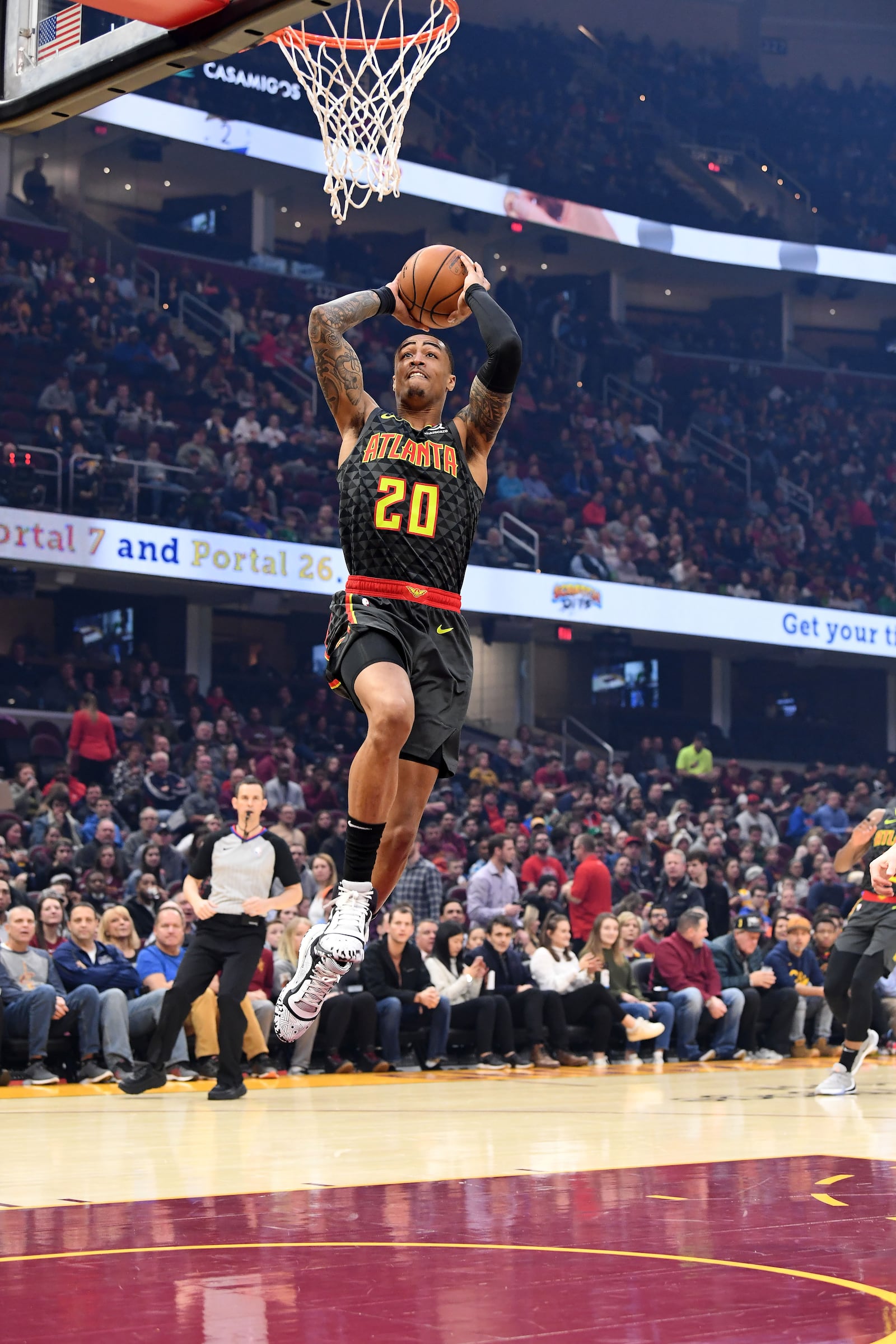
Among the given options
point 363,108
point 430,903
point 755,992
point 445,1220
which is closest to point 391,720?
point 445,1220

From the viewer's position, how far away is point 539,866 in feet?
50.9

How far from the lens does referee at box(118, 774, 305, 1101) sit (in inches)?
366

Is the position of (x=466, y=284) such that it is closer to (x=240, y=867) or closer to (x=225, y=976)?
(x=240, y=867)

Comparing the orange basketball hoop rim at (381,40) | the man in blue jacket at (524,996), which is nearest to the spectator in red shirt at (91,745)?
the man in blue jacket at (524,996)

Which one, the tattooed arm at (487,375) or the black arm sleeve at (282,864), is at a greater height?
the tattooed arm at (487,375)

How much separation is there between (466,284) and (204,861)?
5071 millimetres

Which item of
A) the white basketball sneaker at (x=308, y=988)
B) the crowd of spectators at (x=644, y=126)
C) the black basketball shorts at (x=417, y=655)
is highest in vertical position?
the crowd of spectators at (x=644, y=126)

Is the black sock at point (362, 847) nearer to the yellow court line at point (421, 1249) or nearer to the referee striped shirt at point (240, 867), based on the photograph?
the yellow court line at point (421, 1249)

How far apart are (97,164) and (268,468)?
6.87 meters

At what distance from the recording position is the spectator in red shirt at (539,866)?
1550 centimetres

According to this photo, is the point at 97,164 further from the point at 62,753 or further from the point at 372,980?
the point at 372,980

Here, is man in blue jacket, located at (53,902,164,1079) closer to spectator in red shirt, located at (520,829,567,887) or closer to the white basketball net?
the white basketball net

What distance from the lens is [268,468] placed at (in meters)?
22.7

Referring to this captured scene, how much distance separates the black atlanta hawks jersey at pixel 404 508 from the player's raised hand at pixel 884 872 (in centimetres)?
475
